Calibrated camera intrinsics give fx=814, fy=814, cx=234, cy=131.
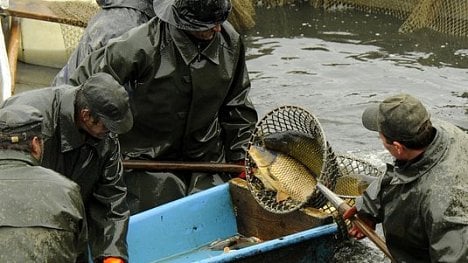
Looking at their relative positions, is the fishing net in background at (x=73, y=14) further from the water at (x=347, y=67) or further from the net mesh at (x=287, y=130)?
the net mesh at (x=287, y=130)

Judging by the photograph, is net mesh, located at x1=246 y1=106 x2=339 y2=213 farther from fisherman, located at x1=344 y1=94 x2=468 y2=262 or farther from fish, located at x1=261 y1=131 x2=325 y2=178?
fisherman, located at x1=344 y1=94 x2=468 y2=262

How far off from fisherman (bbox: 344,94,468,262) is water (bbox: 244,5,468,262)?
14.6ft

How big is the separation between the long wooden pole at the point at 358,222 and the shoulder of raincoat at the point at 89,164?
1.49 m

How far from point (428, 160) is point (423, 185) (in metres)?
0.15

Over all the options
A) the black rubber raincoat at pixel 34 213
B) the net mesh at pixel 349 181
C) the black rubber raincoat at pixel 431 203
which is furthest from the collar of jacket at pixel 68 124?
the net mesh at pixel 349 181

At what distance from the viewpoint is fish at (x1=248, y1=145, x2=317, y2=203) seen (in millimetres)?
6805

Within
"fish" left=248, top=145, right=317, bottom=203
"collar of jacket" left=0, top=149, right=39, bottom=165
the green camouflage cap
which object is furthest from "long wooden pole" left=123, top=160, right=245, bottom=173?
"collar of jacket" left=0, top=149, right=39, bottom=165

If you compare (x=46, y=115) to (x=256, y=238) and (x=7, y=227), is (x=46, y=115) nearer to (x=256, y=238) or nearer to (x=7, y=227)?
(x=7, y=227)

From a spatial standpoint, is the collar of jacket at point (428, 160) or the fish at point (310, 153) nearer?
the collar of jacket at point (428, 160)

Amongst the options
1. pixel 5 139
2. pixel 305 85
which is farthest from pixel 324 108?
pixel 5 139

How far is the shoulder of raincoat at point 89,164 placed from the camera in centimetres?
524

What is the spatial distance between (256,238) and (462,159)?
8.85 feet

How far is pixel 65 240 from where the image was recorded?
4.14 metres

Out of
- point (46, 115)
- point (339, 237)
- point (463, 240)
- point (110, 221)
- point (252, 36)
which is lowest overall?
point (252, 36)
